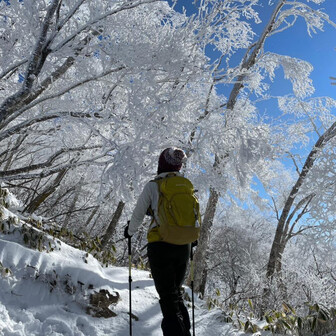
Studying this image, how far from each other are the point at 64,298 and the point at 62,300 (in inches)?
1.4

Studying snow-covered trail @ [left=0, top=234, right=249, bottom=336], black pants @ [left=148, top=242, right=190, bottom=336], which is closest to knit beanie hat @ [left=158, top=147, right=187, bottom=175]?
black pants @ [left=148, top=242, right=190, bottom=336]

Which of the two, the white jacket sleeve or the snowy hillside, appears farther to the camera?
the snowy hillside

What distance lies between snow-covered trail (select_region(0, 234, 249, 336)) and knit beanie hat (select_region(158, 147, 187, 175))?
6.01ft

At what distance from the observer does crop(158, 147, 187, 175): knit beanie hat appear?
2.48 meters

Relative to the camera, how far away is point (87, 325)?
9.61 feet

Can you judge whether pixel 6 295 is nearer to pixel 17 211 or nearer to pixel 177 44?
pixel 17 211

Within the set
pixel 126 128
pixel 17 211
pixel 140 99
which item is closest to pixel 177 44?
pixel 140 99

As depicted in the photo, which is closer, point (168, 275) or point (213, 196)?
point (168, 275)

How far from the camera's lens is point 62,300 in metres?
3.14

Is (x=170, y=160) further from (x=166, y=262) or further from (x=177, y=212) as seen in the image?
(x=166, y=262)

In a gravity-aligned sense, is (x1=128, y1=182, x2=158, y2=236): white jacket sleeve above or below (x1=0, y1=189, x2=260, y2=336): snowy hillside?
above

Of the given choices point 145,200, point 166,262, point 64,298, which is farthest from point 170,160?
point 64,298

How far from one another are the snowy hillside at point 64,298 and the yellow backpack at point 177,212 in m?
1.52

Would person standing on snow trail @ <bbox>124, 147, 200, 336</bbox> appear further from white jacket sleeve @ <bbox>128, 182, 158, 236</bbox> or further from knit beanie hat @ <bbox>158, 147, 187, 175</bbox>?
knit beanie hat @ <bbox>158, 147, 187, 175</bbox>
